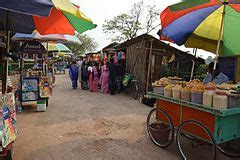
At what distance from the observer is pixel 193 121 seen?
12.4ft

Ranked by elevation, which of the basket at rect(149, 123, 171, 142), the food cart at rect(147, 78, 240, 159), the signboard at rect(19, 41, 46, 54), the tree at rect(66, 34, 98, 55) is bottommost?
the basket at rect(149, 123, 171, 142)

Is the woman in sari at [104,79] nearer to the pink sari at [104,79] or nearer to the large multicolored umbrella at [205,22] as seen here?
the pink sari at [104,79]

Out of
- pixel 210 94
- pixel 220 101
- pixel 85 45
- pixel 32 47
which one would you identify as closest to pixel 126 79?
pixel 32 47

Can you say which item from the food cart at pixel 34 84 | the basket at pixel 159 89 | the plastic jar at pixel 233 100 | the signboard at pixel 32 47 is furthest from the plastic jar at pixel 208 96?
the signboard at pixel 32 47

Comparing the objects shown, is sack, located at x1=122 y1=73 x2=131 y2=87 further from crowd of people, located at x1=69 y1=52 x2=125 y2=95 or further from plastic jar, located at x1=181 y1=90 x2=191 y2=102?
plastic jar, located at x1=181 y1=90 x2=191 y2=102

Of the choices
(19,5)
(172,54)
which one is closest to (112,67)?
(172,54)

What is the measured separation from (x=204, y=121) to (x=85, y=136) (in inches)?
108

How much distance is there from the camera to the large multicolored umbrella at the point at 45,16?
8.75 feet

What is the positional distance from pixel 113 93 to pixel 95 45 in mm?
46728

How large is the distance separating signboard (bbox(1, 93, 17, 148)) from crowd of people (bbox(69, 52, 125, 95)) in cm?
807

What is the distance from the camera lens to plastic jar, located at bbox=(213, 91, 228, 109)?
11.1ft

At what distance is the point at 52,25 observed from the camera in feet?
15.1

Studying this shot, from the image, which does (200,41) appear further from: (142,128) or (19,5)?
(19,5)

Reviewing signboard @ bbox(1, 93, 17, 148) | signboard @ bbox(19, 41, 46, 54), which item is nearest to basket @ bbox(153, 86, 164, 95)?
signboard @ bbox(1, 93, 17, 148)
